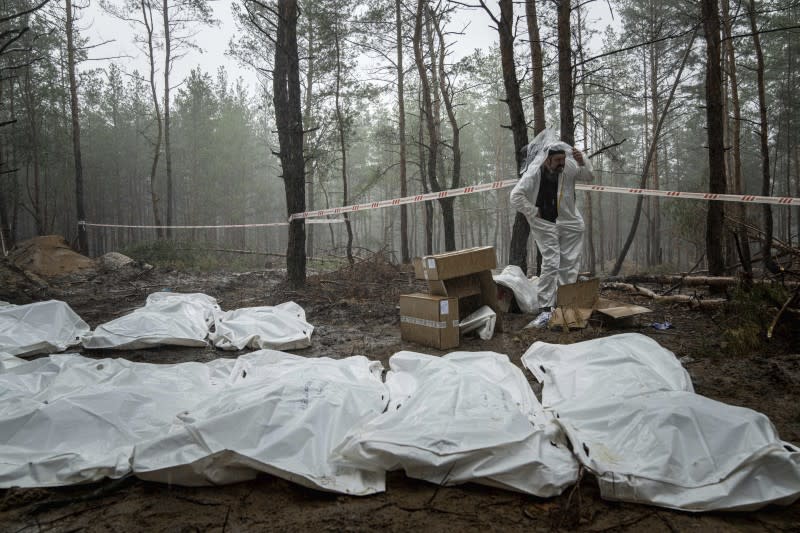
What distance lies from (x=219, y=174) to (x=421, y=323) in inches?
1018

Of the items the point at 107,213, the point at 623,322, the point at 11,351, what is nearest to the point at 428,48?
the point at 623,322

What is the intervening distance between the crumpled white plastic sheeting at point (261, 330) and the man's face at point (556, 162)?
3.53 metres

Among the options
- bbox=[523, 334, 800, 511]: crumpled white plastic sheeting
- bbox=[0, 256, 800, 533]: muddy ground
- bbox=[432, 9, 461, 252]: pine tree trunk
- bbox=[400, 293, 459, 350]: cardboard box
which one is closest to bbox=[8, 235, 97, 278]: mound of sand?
bbox=[432, 9, 461, 252]: pine tree trunk

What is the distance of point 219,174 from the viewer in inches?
1049

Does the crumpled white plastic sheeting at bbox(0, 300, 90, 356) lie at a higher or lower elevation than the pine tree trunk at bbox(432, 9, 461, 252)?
lower

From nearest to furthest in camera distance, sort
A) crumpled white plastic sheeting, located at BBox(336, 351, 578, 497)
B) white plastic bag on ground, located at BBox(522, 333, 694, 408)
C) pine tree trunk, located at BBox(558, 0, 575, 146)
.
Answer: crumpled white plastic sheeting, located at BBox(336, 351, 578, 497)
white plastic bag on ground, located at BBox(522, 333, 694, 408)
pine tree trunk, located at BBox(558, 0, 575, 146)

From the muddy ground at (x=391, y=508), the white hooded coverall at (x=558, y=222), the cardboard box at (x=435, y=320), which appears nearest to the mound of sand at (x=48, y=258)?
the cardboard box at (x=435, y=320)

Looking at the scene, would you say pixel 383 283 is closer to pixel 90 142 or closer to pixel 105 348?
pixel 105 348

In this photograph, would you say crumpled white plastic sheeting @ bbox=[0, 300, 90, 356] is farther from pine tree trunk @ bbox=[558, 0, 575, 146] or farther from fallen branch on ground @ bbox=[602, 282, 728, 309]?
pine tree trunk @ bbox=[558, 0, 575, 146]

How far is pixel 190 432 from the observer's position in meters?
1.96

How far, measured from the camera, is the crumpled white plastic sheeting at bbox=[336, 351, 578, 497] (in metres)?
1.81

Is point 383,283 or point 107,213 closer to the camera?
point 383,283

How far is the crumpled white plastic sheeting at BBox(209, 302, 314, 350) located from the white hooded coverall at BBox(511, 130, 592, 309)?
3.03 m

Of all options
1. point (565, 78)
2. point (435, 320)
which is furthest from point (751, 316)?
point (565, 78)
